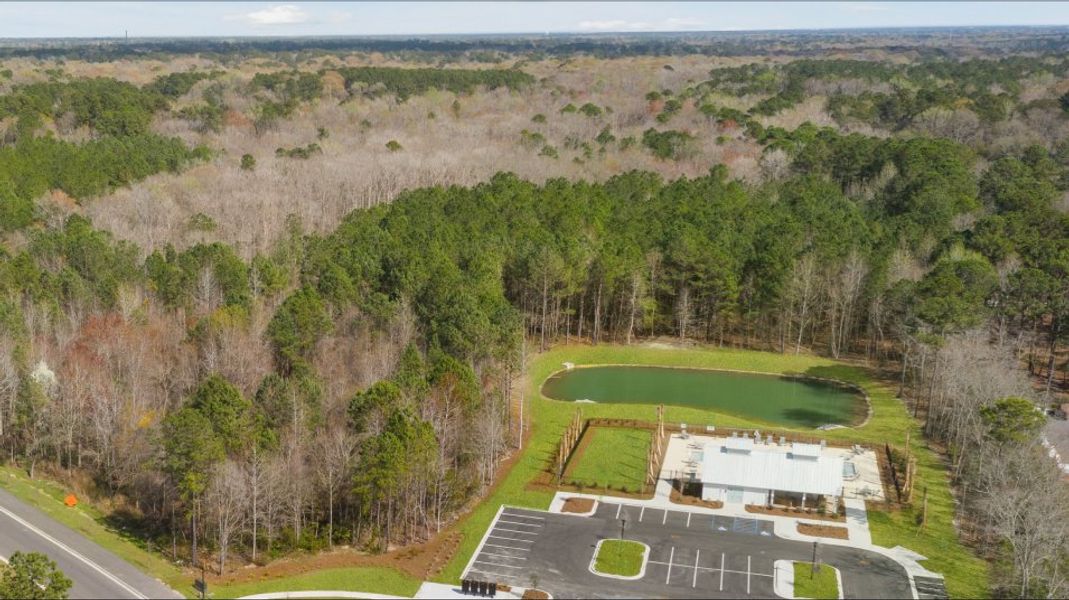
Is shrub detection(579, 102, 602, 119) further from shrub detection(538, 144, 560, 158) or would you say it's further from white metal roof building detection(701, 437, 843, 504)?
white metal roof building detection(701, 437, 843, 504)

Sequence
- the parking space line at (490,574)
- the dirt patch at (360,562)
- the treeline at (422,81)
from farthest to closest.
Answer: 1. the treeline at (422,81)
2. the parking space line at (490,574)
3. the dirt patch at (360,562)

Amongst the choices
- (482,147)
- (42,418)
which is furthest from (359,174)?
(42,418)

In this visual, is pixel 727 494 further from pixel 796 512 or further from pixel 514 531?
pixel 514 531

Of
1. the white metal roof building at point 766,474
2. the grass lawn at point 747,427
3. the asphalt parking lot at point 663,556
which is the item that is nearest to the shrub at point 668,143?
the grass lawn at point 747,427

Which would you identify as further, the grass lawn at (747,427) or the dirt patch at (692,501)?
the dirt patch at (692,501)

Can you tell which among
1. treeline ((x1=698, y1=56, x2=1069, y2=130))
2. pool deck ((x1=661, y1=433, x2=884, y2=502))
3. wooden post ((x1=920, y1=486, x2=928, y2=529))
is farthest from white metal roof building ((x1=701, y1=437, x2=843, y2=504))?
treeline ((x1=698, y1=56, x2=1069, y2=130))

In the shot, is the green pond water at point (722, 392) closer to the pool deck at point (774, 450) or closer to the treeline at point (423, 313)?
the treeline at point (423, 313)

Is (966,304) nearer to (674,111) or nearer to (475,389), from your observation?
(475,389)
